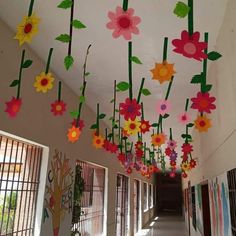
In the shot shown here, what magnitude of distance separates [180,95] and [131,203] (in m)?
5.72

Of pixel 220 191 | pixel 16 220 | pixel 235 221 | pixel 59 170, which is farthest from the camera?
pixel 59 170

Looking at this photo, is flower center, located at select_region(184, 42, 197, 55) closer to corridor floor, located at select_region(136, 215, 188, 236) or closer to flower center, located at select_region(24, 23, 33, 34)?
flower center, located at select_region(24, 23, 33, 34)

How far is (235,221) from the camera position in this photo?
1.92 metres

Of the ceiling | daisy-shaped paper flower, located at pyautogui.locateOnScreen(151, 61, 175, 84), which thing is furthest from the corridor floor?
daisy-shaped paper flower, located at pyautogui.locateOnScreen(151, 61, 175, 84)

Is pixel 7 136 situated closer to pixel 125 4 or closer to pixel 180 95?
pixel 125 4

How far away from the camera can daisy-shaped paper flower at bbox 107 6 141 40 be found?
1.25 m

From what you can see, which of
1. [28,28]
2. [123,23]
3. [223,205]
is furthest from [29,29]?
[223,205]

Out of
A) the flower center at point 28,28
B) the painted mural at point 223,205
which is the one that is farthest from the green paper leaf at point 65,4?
the painted mural at point 223,205

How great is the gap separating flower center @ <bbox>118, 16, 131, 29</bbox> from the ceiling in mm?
815

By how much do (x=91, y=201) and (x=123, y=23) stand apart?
424 centimetres

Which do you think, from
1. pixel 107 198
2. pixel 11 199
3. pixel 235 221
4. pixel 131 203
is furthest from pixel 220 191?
pixel 131 203

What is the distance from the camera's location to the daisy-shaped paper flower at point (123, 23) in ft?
4.09

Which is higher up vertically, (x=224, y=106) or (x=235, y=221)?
(x=224, y=106)

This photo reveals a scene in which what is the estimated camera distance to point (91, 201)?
4.92 metres
